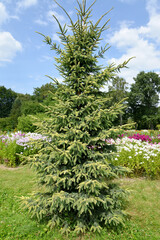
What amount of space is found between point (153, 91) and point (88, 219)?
35884mm

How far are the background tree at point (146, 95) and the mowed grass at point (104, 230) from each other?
30457mm

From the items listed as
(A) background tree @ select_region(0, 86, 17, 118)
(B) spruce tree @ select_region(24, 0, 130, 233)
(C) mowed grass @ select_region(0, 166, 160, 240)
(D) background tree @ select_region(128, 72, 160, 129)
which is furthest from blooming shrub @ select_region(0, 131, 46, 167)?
(A) background tree @ select_region(0, 86, 17, 118)

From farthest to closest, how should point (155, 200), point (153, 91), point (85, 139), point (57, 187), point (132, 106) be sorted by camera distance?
point (132, 106) < point (153, 91) < point (155, 200) < point (57, 187) < point (85, 139)

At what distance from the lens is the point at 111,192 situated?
305 centimetres

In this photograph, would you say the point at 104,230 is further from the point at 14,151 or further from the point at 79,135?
the point at 14,151

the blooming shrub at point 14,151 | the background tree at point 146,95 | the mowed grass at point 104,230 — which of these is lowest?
the mowed grass at point 104,230

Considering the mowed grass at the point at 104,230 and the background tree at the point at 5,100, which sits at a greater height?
the background tree at the point at 5,100

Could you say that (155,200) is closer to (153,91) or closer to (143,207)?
(143,207)

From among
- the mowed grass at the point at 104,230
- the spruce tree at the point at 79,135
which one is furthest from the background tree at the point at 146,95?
the spruce tree at the point at 79,135

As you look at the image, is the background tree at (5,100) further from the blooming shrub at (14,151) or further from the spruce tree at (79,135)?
the spruce tree at (79,135)

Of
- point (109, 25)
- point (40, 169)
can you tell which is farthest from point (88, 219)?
point (109, 25)

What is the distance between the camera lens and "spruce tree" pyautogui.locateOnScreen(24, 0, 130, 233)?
9.22ft

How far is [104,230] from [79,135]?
6.13 feet

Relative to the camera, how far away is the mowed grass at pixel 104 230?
2.91 metres
